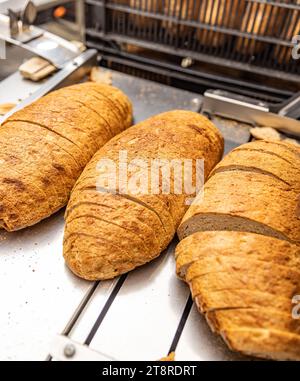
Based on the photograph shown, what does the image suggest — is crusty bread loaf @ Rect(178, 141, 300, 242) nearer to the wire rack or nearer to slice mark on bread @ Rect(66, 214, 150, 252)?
slice mark on bread @ Rect(66, 214, 150, 252)

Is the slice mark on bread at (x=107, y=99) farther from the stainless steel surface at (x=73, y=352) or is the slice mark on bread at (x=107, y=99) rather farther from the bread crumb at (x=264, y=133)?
the stainless steel surface at (x=73, y=352)

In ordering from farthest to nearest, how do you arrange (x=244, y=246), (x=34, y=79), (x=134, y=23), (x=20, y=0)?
(x=134, y=23)
(x=20, y=0)
(x=34, y=79)
(x=244, y=246)

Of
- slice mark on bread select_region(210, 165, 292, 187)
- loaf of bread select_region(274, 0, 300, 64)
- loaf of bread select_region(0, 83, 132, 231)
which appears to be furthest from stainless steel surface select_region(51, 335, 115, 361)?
loaf of bread select_region(274, 0, 300, 64)

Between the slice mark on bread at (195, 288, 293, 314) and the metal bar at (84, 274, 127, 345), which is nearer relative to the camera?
the slice mark on bread at (195, 288, 293, 314)

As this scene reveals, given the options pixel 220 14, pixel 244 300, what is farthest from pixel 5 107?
pixel 244 300

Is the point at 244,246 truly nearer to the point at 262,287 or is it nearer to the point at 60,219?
the point at 262,287

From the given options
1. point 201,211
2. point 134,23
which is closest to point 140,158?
point 201,211

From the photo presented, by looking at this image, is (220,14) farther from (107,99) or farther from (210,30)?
(107,99)
